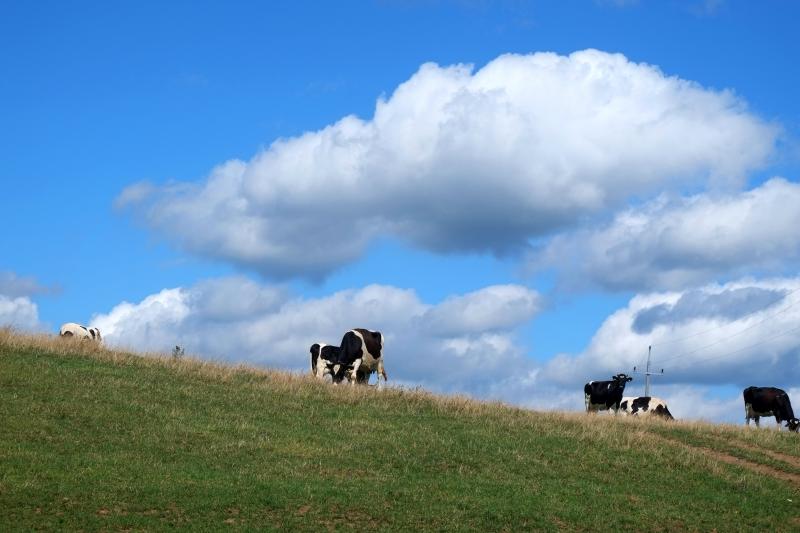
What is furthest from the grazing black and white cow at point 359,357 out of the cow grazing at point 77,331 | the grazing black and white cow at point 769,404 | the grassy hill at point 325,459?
the grazing black and white cow at point 769,404

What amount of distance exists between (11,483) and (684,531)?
1471 cm

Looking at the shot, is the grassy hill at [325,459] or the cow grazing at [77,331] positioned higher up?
the cow grazing at [77,331]

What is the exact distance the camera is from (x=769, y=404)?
47656mm

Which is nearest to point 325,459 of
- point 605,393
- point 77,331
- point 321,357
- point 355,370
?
point 355,370

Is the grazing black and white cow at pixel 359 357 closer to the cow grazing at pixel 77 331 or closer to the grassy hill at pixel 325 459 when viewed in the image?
the grassy hill at pixel 325 459

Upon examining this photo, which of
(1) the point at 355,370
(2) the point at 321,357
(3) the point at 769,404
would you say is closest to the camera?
(1) the point at 355,370

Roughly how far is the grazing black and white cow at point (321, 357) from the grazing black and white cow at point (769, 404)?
20997 mm

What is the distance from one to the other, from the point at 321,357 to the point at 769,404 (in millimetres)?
22061

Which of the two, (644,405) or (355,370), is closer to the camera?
(355,370)

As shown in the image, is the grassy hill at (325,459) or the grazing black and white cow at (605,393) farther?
the grazing black and white cow at (605,393)

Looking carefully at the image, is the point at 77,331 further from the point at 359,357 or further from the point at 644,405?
the point at 644,405

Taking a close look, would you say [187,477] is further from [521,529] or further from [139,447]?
[521,529]

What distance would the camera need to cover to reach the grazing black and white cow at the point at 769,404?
156 ft

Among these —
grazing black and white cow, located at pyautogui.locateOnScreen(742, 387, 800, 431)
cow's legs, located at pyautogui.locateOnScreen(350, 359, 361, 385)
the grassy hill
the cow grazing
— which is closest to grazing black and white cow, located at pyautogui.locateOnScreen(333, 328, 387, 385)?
cow's legs, located at pyautogui.locateOnScreen(350, 359, 361, 385)
